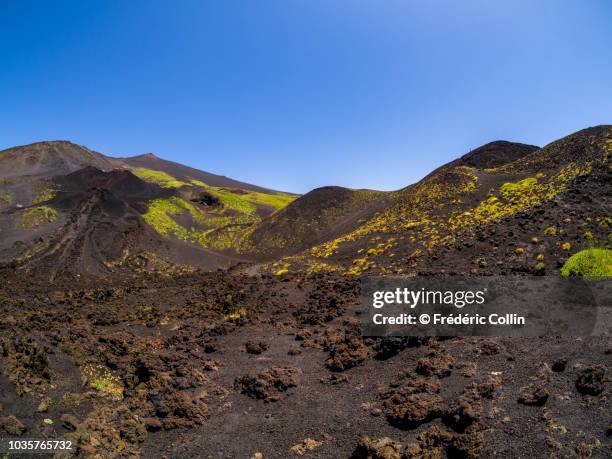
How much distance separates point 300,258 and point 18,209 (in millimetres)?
34953

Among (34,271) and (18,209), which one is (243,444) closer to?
(34,271)

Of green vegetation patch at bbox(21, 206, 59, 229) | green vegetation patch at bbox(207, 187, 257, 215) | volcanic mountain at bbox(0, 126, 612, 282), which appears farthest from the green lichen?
green vegetation patch at bbox(207, 187, 257, 215)

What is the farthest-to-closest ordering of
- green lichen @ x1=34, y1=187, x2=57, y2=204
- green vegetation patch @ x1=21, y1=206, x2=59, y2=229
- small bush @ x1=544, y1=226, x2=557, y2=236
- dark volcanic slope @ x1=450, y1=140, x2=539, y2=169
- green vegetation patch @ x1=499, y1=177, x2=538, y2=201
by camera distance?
green lichen @ x1=34, y1=187, x2=57, y2=204
dark volcanic slope @ x1=450, y1=140, x2=539, y2=169
green vegetation patch @ x1=21, y1=206, x2=59, y2=229
green vegetation patch @ x1=499, y1=177, x2=538, y2=201
small bush @ x1=544, y1=226, x2=557, y2=236

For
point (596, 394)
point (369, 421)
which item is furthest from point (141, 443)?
point (596, 394)

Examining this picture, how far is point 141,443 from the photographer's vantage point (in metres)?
8.51

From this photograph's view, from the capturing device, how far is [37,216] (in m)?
40.2

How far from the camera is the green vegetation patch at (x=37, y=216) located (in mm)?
38812

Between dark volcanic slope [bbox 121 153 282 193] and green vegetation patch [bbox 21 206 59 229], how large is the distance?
79.3m

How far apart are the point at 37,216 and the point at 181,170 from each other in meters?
91.4

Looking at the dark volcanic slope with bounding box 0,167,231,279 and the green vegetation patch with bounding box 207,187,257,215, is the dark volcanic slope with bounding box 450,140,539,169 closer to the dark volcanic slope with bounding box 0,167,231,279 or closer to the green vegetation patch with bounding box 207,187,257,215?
the green vegetation patch with bounding box 207,187,257,215

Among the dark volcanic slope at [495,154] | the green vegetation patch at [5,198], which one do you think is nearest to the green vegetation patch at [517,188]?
the dark volcanic slope at [495,154]

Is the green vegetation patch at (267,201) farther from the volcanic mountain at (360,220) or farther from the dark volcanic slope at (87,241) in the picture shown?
the dark volcanic slope at (87,241)

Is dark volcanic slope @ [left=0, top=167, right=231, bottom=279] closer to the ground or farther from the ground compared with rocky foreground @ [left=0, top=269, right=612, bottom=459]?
farther from the ground

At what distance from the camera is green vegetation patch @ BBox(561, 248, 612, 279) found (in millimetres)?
13359
